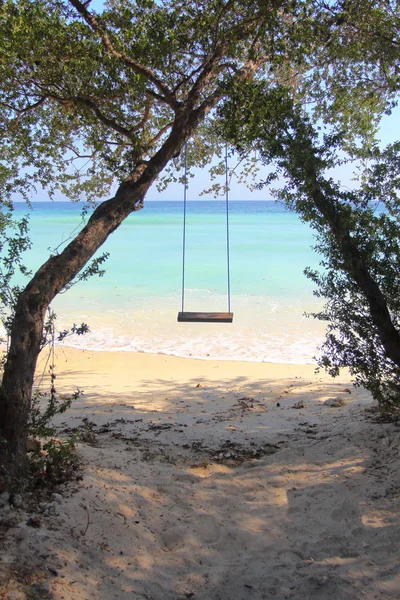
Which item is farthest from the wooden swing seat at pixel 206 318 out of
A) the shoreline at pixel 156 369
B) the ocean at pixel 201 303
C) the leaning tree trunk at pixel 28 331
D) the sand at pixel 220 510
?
the leaning tree trunk at pixel 28 331

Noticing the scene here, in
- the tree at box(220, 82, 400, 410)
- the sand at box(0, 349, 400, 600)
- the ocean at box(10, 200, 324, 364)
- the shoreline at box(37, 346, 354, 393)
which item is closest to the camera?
the sand at box(0, 349, 400, 600)

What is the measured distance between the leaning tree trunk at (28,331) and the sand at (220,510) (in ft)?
1.32

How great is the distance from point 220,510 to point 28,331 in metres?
1.82

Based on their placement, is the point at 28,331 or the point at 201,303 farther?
the point at 201,303

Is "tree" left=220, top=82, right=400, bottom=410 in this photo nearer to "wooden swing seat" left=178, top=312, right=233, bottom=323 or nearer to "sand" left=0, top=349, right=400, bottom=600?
"sand" left=0, top=349, right=400, bottom=600

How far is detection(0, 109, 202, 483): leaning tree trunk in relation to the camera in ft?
9.52

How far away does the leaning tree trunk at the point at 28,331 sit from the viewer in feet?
9.52

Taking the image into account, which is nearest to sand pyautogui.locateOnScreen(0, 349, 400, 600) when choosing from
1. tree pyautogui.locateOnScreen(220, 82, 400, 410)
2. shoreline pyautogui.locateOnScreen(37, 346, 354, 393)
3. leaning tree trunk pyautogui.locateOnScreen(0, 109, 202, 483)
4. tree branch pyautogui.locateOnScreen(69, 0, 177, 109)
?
leaning tree trunk pyautogui.locateOnScreen(0, 109, 202, 483)

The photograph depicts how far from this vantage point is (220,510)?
3.34 meters

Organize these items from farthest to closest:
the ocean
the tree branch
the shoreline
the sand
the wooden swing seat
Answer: the ocean < the shoreline < the wooden swing seat < the tree branch < the sand

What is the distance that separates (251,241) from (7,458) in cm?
2792

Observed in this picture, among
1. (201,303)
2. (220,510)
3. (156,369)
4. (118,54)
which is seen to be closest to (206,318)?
(156,369)

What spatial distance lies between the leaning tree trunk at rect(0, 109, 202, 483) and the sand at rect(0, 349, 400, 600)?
40 cm

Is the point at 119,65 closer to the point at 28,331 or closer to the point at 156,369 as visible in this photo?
the point at 28,331
